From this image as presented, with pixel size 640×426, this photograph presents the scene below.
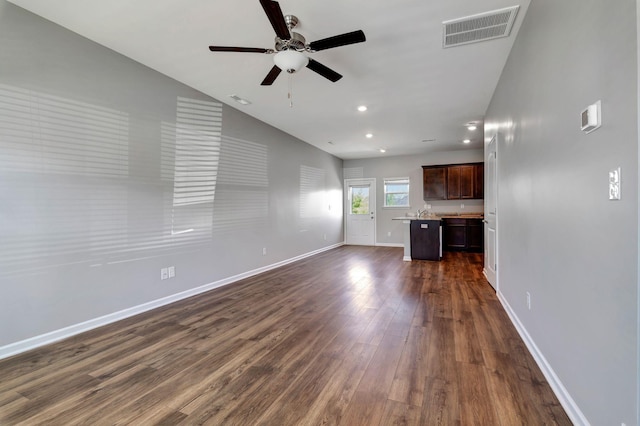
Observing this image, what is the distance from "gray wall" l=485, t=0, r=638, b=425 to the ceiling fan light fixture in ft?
5.60

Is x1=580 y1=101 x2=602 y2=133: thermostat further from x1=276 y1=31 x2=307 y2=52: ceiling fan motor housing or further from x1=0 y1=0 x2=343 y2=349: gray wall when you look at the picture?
x1=0 y1=0 x2=343 y2=349: gray wall

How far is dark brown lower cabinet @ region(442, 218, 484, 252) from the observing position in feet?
24.1

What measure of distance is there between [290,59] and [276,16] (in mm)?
415

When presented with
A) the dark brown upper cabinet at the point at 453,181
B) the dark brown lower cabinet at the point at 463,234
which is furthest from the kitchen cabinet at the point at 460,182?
the dark brown lower cabinet at the point at 463,234

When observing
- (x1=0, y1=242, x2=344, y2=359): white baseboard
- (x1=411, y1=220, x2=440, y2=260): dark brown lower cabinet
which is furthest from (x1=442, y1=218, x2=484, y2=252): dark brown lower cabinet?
(x1=0, y1=242, x2=344, y2=359): white baseboard

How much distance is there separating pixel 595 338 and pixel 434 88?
133 inches

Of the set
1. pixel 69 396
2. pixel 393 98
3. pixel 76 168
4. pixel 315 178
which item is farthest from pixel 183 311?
pixel 315 178

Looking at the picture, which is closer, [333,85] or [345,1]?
[345,1]

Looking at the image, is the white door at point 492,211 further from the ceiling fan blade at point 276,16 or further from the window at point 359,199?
the window at point 359,199

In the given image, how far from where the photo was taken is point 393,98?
13.9 ft

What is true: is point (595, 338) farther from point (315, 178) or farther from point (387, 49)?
point (315, 178)

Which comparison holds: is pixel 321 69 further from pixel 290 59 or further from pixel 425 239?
pixel 425 239

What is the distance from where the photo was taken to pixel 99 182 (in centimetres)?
289

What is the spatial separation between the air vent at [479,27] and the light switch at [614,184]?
1892 mm
